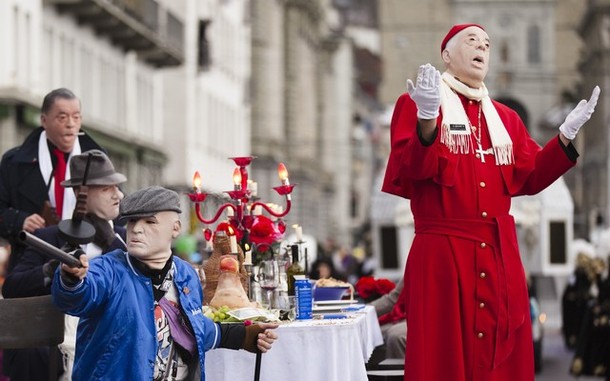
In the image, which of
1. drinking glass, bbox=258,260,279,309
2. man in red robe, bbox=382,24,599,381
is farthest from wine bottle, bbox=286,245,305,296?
man in red robe, bbox=382,24,599,381

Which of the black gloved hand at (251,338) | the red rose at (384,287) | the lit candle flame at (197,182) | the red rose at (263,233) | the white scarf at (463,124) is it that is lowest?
the black gloved hand at (251,338)

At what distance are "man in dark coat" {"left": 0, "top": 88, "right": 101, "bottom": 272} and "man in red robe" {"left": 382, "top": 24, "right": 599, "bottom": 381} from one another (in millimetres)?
2683

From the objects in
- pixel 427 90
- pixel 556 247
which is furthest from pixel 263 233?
pixel 556 247

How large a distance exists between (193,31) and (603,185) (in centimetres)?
3867

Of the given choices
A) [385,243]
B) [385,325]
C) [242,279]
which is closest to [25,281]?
[242,279]

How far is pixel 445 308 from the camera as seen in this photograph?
9664mm

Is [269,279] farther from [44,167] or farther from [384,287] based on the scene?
[384,287]

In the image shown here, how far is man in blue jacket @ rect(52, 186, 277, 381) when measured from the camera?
8523mm

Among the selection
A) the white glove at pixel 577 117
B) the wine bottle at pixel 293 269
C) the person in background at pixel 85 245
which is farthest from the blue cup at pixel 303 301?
the white glove at pixel 577 117

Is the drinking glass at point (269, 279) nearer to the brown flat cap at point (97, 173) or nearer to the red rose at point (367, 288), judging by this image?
the brown flat cap at point (97, 173)

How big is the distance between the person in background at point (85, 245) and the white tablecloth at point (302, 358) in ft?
3.65

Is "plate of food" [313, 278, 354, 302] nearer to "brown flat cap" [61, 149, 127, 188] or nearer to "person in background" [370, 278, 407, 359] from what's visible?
"person in background" [370, 278, 407, 359]

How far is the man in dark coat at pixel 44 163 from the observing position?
11.7 meters

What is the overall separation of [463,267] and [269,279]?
58.3 inches
